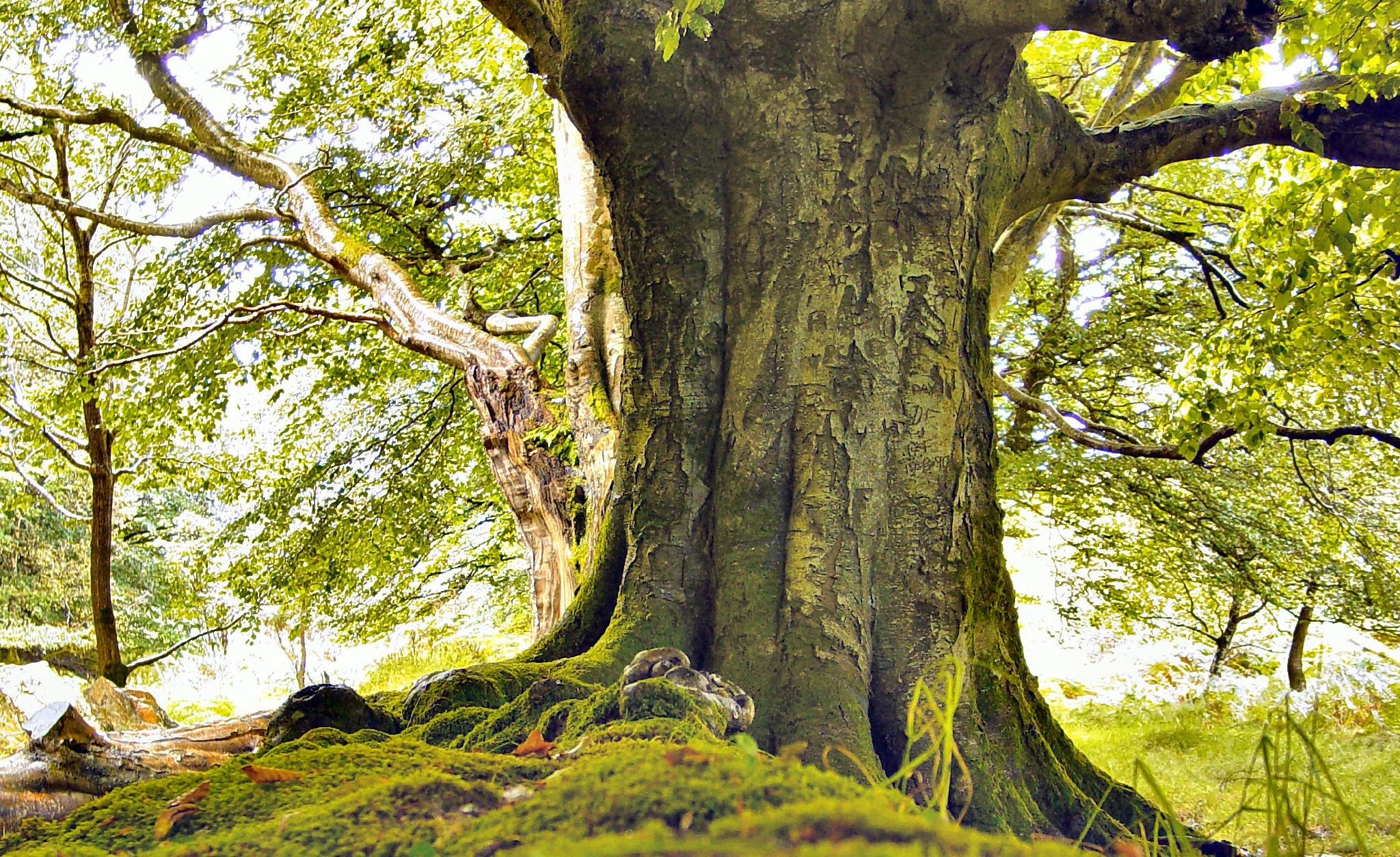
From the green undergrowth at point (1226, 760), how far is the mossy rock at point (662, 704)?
10.5ft

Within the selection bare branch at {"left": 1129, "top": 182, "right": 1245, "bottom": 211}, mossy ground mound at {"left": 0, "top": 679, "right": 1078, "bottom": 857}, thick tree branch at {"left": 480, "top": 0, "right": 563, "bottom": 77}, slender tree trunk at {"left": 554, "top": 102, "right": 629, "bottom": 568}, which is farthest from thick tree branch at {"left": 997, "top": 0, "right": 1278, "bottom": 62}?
bare branch at {"left": 1129, "top": 182, "right": 1245, "bottom": 211}

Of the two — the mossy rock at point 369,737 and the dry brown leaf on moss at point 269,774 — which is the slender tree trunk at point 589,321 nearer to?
the mossy rock at point 369,737

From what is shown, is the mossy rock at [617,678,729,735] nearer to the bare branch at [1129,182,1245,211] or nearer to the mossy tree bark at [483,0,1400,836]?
the mossy tree bark at [483,0,1400,836]

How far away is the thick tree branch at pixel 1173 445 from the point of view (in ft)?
19.2

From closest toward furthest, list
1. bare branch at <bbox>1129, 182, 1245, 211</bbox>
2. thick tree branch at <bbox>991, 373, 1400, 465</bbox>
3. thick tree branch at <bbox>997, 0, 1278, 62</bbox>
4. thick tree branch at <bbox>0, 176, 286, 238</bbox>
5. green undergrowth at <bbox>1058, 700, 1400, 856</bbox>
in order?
1. thick tree branch at <bbox>997, 0, 1278, 62</bbox>
2. green undergrowth at <bbox>1058, 700, 1400, 856</bbox>
3. thick tree branch at <bbox>991, 373, 1400, 465</bbox>
4. thick tree branch at <bbox>0, 176, 286, 238</bbox>
5. bare branch at <bbox>1129, 182, 1245, 211</bbox>

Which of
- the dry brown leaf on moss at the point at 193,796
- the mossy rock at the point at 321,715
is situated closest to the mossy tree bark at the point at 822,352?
the mossy rock at the point at 321,715

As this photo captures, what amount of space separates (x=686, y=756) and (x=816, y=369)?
84.1 inches

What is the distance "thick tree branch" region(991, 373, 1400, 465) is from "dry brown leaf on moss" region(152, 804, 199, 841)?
3.35 meters

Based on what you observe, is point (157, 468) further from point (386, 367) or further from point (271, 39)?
point (271, 39)

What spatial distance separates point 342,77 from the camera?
8547 mm

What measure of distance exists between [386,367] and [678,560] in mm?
7661

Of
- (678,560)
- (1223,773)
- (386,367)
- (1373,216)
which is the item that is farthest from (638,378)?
(386,367)

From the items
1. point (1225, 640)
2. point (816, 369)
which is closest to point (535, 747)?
point (816, 369)

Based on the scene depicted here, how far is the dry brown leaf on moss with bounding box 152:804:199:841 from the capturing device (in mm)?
1497
